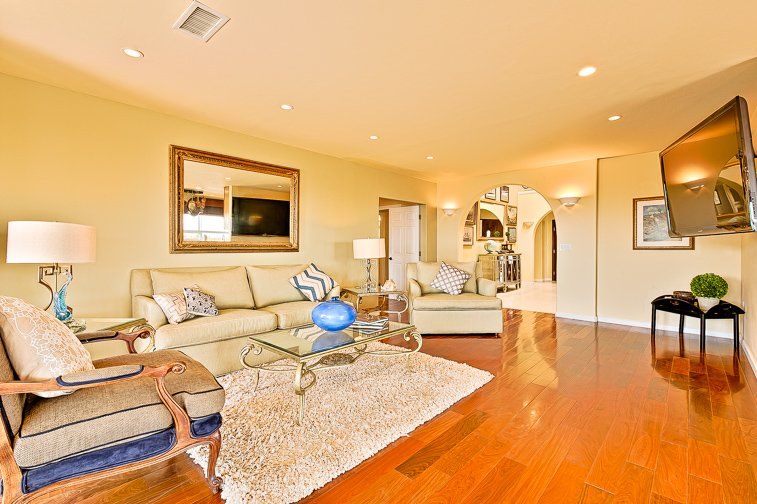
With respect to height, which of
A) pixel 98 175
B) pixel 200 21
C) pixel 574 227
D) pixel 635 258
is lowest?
pixel 635 258

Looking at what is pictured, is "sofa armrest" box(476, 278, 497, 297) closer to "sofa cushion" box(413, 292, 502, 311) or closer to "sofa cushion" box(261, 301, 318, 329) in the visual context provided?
"sofa cushion" box(413, 292, 502, 311)

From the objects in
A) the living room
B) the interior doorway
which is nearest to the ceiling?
the living room

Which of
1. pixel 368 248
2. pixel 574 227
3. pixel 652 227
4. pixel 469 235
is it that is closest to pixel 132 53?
pixel 368 248

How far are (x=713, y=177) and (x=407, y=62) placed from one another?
7.48 ft

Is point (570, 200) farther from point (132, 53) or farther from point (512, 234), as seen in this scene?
point (132, 53)

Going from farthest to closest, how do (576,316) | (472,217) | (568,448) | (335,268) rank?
1. (472,217)
2. (576,316)
3. (335,268)
4. (568,448)

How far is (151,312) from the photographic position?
2.89 meters

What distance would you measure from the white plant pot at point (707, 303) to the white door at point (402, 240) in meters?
4.16

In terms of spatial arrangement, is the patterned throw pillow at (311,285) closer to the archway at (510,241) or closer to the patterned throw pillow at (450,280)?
the patterned throw pillow at (450,280)

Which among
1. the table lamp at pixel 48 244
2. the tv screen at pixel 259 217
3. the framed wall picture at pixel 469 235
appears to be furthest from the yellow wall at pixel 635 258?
the table lamp at pixel 48 244

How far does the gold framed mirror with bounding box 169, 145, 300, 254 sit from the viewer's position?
363 centimetres

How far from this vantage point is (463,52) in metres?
2.31

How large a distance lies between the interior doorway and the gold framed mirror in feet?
8.61

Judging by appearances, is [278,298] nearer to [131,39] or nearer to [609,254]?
[131,39]
